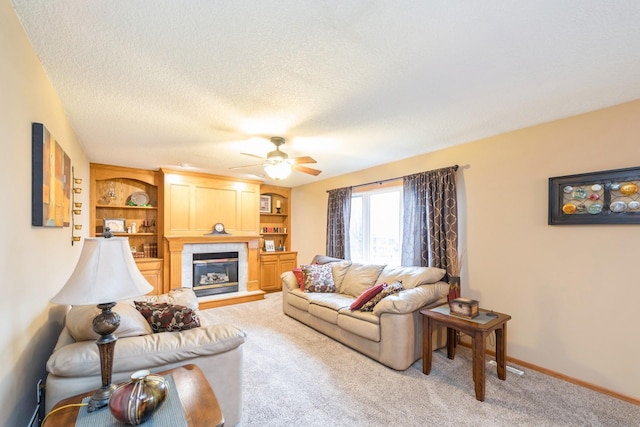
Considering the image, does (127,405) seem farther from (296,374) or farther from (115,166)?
(115,166)

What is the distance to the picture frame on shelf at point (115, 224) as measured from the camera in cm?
485

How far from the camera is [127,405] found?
45.9 inches

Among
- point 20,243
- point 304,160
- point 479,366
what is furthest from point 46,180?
point 479,366

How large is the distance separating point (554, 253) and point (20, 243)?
4.03m

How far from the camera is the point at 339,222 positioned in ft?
17.2

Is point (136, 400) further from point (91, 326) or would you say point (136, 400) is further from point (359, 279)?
point (359, 279)

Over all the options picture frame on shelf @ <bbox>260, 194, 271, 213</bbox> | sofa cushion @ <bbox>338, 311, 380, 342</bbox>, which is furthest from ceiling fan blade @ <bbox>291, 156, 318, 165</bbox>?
picture frame on shelf @ <bbox>260, 194, 271, 213</bbox>

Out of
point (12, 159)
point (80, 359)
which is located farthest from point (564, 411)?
point (12, 159)

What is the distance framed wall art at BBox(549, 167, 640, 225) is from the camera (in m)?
2.35

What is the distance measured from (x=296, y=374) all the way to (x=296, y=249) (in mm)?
3975

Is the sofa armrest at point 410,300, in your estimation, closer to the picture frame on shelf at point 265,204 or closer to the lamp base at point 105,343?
the lamp base at point 105,343

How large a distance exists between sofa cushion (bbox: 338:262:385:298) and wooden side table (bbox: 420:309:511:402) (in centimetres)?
124

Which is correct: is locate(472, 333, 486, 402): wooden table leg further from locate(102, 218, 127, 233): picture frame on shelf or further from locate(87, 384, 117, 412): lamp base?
locate(102, 218, 127, 233): picture frame on shelf

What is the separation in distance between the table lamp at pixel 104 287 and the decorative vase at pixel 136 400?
10.2 inches
